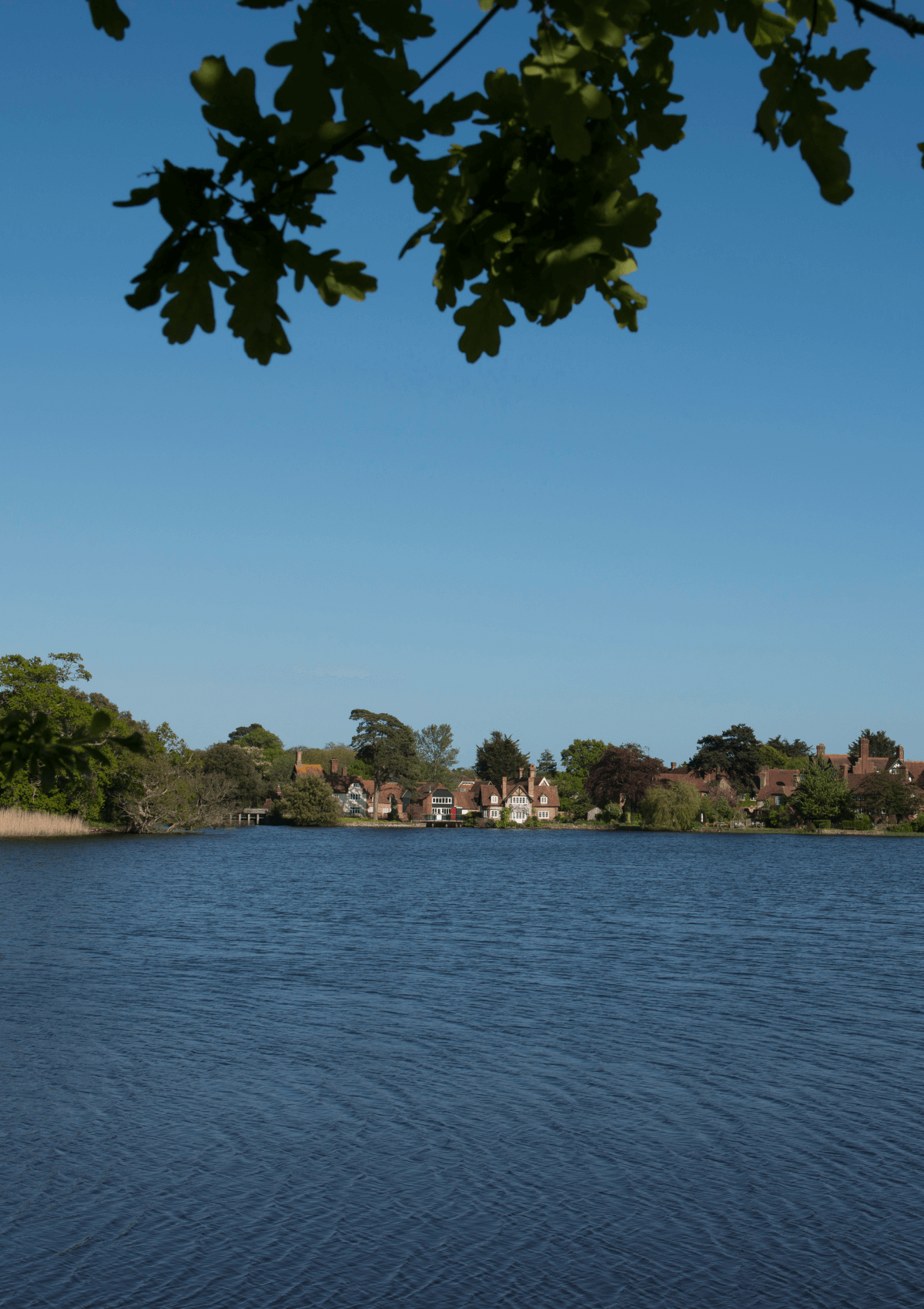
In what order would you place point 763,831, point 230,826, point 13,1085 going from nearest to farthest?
point 13,1085, point 763,831, point 230,826

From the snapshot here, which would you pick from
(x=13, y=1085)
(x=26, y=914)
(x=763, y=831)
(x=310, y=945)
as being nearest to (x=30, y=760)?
(x=13, y=1085)

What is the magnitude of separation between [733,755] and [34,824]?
84876 millimetres

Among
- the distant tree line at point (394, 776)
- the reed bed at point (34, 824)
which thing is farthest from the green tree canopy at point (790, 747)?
the reed bed at point (34, 824)

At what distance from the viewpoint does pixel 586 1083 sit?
18.8m

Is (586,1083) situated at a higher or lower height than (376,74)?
lower

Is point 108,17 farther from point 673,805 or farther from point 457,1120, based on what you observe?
point 673,805

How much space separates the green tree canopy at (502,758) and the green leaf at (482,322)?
15455cm

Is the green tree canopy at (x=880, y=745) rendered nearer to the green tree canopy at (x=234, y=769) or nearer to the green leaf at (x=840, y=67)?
the green tree canopy at (x=234, y=769)

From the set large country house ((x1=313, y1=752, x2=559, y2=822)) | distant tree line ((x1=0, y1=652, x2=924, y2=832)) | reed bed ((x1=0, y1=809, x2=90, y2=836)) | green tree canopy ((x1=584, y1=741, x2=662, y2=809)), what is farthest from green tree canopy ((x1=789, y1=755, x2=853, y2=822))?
reed bed ((x1=0, y1=809, x2=90, y2=836))

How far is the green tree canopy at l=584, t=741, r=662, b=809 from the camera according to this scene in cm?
13238

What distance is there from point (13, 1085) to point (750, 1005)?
656 inches

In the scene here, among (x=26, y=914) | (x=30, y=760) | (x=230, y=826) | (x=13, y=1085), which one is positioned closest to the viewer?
(x=30, y=760)

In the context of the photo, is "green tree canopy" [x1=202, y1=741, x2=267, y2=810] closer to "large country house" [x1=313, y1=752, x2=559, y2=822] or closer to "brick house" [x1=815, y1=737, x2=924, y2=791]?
"large country house" [x1=313, y1=752, x2=559, y2=822]

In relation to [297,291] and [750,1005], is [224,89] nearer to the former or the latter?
[297,291]
